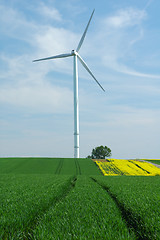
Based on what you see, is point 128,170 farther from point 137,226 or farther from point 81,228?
point 81,228

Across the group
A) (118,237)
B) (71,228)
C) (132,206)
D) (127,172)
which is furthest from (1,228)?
(127,172)

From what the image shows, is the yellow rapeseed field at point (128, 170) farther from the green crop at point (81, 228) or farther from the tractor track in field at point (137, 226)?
the green crop at point (81, 228)

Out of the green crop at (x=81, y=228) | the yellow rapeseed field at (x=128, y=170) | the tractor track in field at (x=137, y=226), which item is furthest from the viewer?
the yellow rapeseed field at (x=128, y=170)

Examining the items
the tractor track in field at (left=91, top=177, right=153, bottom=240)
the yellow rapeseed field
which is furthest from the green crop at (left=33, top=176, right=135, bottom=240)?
the yellow rapeseed field

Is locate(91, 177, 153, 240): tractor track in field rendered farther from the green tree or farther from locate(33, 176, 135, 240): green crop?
the green tree

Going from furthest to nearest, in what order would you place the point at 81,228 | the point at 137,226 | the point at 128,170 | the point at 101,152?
the point at 101,152, the point at 128,170, the point at 137,226, the point at 81,228

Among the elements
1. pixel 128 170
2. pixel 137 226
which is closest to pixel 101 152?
pixel 128 170

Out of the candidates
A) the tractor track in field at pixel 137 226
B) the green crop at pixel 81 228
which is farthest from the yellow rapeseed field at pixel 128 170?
the green crop at pixel 81 228

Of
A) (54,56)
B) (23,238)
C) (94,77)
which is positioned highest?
(54,56)

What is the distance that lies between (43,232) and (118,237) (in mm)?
1413

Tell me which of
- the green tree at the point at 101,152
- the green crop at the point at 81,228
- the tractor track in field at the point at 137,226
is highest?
the green tree at the point at 101,152

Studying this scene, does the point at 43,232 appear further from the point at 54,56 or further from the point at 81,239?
the point at 54,56

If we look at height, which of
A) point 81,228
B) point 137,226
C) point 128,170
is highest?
point 128,170

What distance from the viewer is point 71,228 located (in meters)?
4.41
